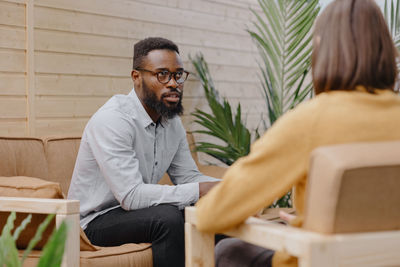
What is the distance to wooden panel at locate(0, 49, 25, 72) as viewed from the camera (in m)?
2.93

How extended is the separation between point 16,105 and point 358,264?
7.51ft

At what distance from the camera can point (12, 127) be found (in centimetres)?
300

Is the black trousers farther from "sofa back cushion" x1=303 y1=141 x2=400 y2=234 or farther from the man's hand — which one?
"sofa back cushion" x1=303 y1=141 x2=400 y2=234

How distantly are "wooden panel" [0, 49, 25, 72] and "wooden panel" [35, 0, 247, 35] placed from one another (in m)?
0.31

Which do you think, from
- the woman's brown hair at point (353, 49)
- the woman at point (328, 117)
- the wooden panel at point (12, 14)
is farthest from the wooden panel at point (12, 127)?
the woman's brown hair at point (353, 49)

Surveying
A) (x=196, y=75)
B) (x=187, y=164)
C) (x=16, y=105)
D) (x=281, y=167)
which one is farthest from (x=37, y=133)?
(x=281, y=167)

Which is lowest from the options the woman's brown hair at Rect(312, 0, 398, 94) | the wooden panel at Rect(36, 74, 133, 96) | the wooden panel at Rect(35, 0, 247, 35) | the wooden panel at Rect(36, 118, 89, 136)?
the wooden panel at Rect(36, 118, 89, 136)

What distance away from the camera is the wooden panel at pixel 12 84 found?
116 inches

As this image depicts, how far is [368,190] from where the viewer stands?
1148 millimetres

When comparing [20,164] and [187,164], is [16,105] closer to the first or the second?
[20,164]

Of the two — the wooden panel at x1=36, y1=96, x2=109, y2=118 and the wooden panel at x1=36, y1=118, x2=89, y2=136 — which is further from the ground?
the wooden panel at x1=36, y1=96, x2=109, y2=118

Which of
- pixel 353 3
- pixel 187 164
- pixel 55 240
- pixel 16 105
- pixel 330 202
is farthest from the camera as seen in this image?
pixel 16 105

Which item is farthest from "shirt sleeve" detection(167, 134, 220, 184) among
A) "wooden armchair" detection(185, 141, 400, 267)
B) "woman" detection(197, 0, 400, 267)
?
"wooden armchair" detection(185, 141, 400, 267)

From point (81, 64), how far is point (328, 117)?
2317 mm
